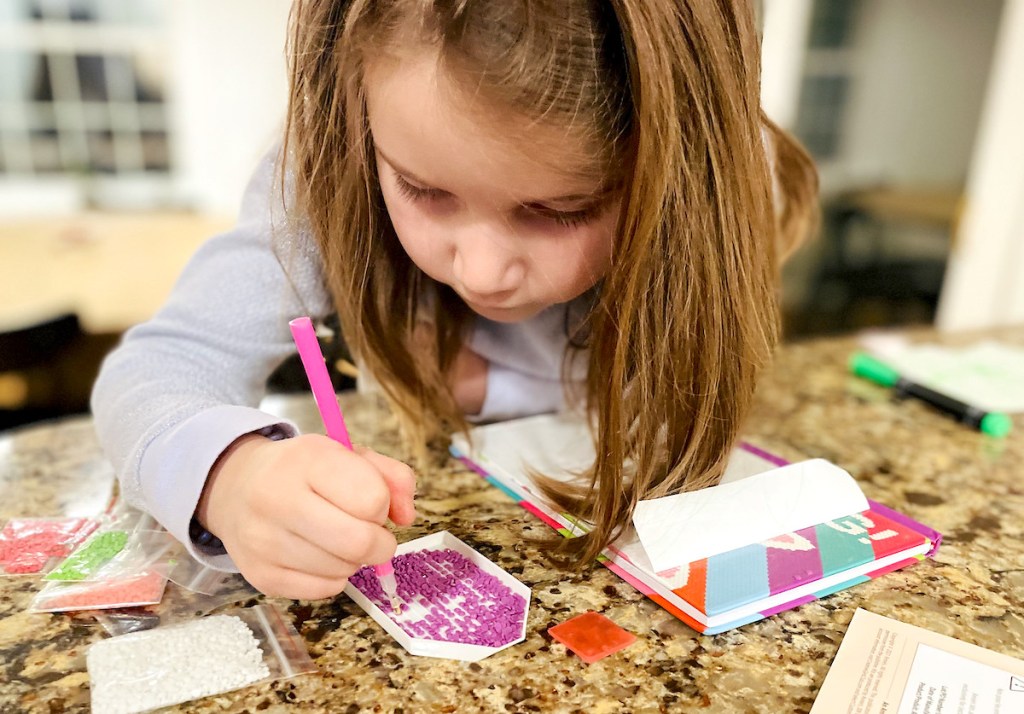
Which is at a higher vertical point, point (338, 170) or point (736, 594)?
point (338, 170)

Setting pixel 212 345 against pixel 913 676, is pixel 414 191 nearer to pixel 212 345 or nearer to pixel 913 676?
pixel 212 345

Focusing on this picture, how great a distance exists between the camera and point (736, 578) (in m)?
0.52

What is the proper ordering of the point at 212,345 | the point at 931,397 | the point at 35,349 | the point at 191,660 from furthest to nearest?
the point at 35,349 < the point at 931,397 < the point at 212,345 < the point at 191,660

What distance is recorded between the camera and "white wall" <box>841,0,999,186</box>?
3.37m

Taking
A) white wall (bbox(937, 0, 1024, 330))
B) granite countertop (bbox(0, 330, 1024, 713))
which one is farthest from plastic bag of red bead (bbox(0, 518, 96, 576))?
white wall (bbox(937, 0, 1024, 330))

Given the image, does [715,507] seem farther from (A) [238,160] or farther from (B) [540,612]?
(A) [238,160]

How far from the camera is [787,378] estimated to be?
3.35ft

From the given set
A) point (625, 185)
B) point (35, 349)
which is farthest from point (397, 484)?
point (35, 349)

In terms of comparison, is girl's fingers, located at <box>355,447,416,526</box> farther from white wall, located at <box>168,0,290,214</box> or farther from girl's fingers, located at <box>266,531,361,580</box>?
white wall, located at <box>168,0,290,214</box>

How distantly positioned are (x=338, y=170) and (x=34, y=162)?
3567 millimetres

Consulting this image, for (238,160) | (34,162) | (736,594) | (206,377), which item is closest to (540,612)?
(736,594)

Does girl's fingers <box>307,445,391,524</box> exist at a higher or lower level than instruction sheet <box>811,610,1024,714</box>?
higher

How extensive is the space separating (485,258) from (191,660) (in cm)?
29

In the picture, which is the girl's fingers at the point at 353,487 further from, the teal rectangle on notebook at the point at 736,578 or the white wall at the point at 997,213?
the white wall at the point at 997,213
